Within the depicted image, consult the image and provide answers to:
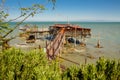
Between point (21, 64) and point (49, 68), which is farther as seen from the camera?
point (21, 64)

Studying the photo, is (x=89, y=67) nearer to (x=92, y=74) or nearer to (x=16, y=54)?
(x=92, y=74)

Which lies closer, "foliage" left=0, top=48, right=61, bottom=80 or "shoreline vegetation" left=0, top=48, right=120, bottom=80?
"shoreline vegetation" left=0, top=48, right=120, bottom=80

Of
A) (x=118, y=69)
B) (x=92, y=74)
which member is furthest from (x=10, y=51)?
(x=118, y=69)

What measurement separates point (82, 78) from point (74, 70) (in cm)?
41

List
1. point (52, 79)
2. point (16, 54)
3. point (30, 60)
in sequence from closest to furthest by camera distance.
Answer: point (52, 79)
point (30, 60)
point (16, 54)

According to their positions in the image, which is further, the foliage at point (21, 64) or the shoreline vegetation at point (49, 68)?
the foliage at point (21, 64)

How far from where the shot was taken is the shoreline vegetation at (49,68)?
7.63 meters

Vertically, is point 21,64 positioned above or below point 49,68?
below

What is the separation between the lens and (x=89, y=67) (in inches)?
313

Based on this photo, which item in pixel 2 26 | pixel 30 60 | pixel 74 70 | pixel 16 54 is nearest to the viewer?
pixel 2 26

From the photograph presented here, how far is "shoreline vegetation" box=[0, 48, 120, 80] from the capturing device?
25.0 ft

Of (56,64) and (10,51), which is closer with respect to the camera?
(56,64)

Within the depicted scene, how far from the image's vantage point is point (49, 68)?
7641 millimetres

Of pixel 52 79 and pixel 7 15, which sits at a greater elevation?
pixel 7 15
